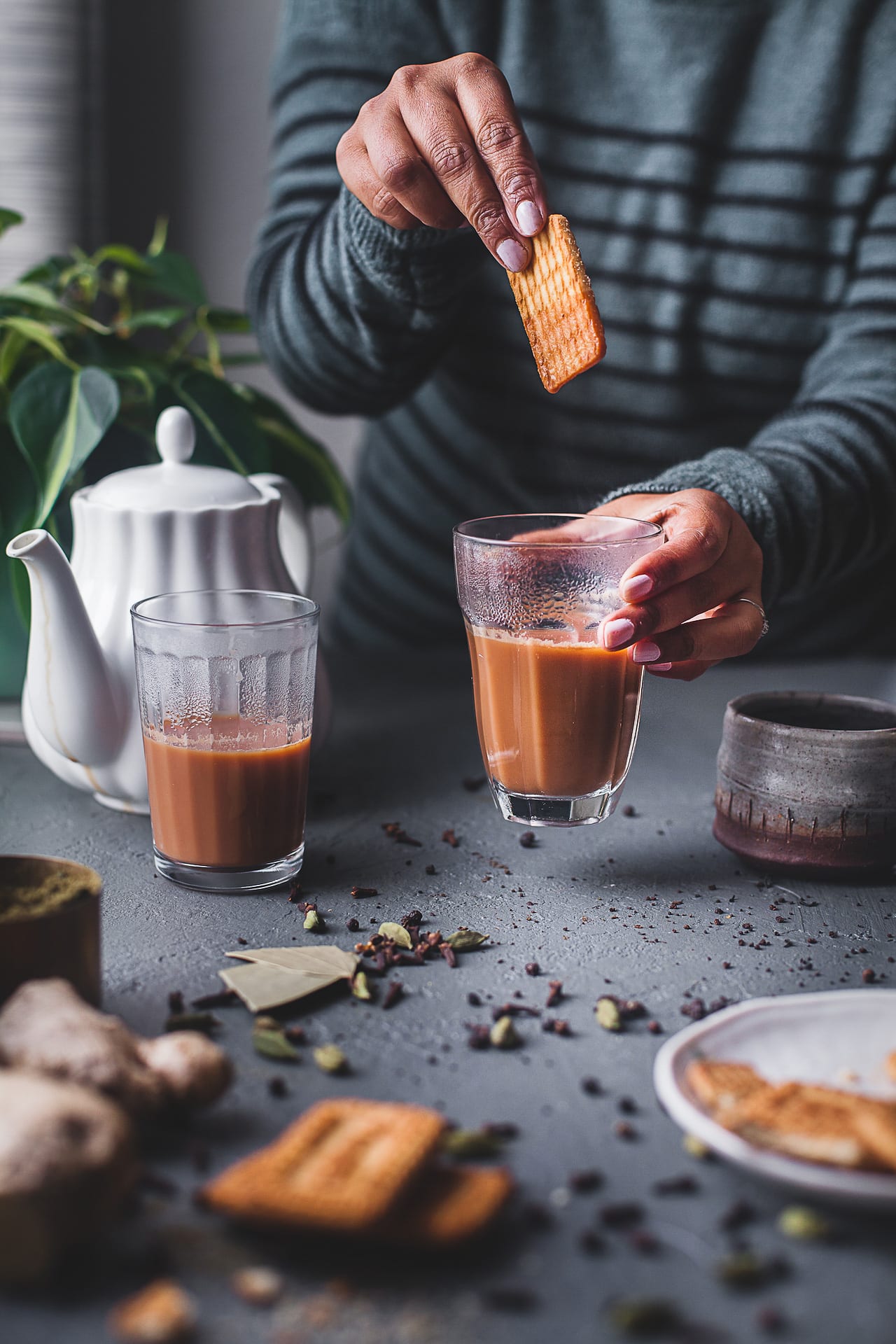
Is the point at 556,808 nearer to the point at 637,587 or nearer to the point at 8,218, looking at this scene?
the point at 637,587

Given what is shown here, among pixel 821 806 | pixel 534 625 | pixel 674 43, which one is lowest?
pixel 821 806

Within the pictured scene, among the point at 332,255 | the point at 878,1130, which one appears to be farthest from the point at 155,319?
the point at 878,1130

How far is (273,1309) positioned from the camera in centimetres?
57

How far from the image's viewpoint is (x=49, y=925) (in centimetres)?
78

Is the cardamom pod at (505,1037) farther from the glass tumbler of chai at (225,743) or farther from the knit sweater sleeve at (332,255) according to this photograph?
the knit sweater sleeve at (332,255)

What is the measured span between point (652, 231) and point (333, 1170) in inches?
59.2

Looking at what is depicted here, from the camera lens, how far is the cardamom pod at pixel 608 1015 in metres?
0.85

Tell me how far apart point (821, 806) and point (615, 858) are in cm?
22

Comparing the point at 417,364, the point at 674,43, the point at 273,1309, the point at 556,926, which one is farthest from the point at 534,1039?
the point at 674,43

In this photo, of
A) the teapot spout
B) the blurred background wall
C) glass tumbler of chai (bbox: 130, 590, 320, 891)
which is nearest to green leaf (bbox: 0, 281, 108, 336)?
the teapot spout

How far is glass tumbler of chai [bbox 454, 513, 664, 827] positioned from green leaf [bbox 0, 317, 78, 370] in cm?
65

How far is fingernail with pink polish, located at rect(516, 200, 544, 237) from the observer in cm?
106

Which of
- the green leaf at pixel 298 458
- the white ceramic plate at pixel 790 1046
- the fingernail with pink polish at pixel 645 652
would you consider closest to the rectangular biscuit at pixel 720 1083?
the white ceramic plate at pixel 790 1046

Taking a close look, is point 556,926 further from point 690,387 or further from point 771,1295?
point 690,387
